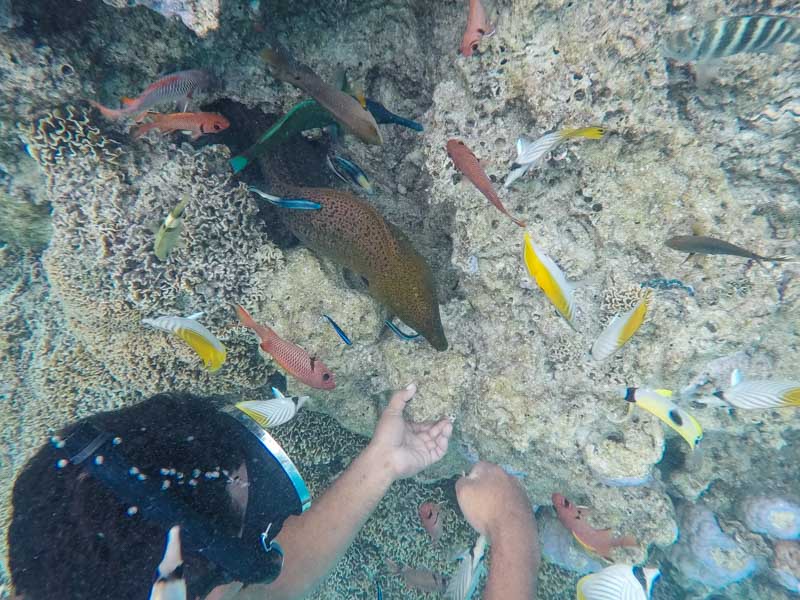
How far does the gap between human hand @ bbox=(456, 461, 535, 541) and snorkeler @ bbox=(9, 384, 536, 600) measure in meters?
1.59

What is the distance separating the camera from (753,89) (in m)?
2.39

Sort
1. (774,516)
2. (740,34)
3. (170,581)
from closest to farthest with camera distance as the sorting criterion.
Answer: (170,581) < (740,34) < (774,516)

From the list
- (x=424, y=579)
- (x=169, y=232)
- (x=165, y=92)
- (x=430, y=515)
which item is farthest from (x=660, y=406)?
(x=165, y=92)

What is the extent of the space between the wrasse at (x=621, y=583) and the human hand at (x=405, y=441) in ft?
4.35

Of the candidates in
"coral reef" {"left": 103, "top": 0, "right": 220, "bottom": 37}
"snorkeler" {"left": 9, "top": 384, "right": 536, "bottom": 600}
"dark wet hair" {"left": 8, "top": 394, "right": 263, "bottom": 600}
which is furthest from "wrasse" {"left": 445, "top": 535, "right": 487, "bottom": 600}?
"coral reef" {"left": 103, "top": 0, "right": 220, "bottom": 37}

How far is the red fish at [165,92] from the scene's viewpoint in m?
2.36

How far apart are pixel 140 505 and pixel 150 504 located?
0.04 m

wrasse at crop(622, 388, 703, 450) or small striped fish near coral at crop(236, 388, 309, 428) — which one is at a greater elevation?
small striped fish near coral at crop(236, 388, 309, 428)

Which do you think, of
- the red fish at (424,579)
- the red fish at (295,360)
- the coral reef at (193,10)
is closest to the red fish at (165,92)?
the coral reef at (193,10)

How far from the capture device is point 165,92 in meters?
2.38

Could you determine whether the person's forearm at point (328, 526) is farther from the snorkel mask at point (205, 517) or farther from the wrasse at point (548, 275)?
the wrasse at point (548, 275)

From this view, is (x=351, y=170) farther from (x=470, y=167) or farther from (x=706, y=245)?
(x=706, y=245)

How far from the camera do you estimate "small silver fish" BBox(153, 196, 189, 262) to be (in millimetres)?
2340

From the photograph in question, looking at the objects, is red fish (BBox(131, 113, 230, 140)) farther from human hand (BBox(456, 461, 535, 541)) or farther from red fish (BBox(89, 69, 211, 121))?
human hand (BBox(456, 461, 535, 541))
